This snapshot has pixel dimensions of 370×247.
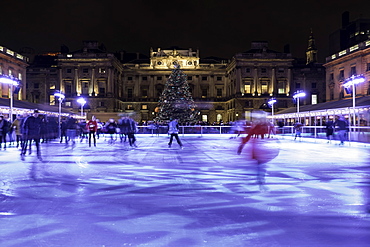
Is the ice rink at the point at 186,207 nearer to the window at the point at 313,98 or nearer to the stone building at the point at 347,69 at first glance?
the stone building at the point at 347,69

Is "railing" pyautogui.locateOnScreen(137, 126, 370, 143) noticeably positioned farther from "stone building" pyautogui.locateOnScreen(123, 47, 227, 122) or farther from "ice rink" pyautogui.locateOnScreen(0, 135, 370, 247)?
"stone building" pyautogui.locateOnScreen(123, 47, 227, 122)

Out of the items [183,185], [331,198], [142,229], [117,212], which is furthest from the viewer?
[183,185]

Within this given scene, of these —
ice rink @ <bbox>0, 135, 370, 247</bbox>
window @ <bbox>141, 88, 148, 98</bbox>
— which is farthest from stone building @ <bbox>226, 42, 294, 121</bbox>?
ice rink @ <bbox>0, 135, 370, 247</bbox>

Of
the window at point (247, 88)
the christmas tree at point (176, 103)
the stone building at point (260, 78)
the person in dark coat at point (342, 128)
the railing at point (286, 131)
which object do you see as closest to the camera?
the person in dark coat at point (342, 128)

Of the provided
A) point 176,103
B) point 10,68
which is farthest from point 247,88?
point 10,68

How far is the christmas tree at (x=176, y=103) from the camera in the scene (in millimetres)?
41438

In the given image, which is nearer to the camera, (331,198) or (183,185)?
(331,198)

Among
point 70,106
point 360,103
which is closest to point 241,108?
point 70,106

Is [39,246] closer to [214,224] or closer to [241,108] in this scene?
[214,224]

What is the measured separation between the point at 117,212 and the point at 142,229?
857 mm

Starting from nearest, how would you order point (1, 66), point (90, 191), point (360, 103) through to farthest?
1. point (90, 191)
2. point (360, 103)
3. point (1, 66)

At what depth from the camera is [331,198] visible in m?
5.57

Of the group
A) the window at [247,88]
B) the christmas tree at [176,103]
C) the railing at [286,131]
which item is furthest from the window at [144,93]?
the railing at [286,131]

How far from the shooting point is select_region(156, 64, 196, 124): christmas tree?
41438mm
